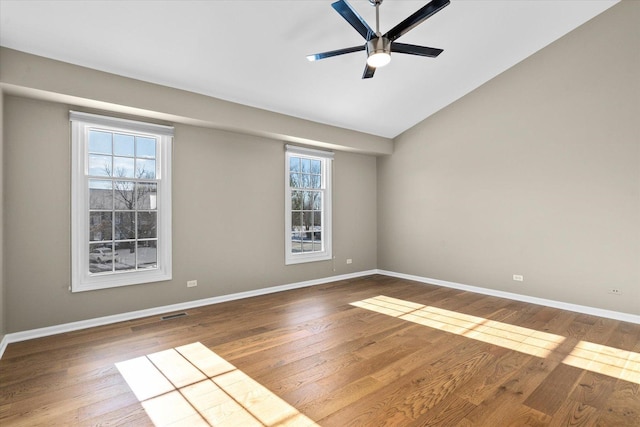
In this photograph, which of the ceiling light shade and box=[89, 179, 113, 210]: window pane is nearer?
the ceiling light shade

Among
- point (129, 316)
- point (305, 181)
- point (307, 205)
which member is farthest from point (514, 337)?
point (129, 316)

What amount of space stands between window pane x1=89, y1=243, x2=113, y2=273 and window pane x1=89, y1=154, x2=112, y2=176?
863 mm

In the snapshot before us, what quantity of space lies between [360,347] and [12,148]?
13.5 ft

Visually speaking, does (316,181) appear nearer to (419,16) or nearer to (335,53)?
(335,53)

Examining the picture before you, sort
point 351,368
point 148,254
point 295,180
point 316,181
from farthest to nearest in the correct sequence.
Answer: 1. point 316,181
2. point 295,180
3. point 148,254
4. point 351,368

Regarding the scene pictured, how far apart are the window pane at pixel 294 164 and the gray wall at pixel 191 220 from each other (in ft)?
0.95

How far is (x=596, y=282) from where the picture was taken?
4102 millimetres

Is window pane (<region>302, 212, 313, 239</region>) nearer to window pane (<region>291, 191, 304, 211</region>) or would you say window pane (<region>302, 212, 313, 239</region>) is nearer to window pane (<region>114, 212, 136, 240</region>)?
window pane (<region>291, 191, 304, 211</region>)

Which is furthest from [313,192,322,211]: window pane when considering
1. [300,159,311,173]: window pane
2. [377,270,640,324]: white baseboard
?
[377,270,640,324]: white baseboard

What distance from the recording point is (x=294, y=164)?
5.70 metres

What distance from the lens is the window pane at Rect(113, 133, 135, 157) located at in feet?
12.9

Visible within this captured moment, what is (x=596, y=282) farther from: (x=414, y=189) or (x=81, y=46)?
→ (x=81, y=46)

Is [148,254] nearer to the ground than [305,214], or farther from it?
nearer to the ground

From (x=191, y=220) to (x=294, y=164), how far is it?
2087mm
